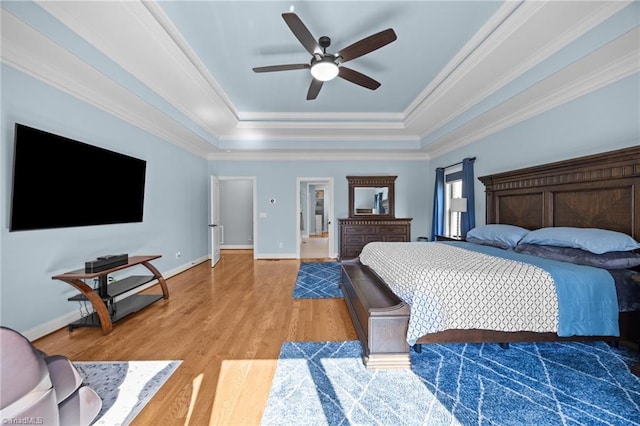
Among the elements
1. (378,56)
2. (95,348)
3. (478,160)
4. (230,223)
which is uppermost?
(378,56)

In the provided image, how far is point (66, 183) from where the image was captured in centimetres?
248

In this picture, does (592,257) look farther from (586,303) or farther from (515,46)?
(515,46)

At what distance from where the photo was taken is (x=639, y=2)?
1.85 metres

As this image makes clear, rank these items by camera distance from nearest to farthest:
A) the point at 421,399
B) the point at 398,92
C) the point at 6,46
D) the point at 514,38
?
1. the point at 421,399
2. the point at 6,46
3. the point at 514,38
4. the point at 398,92

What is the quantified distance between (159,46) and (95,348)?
9.40 ft

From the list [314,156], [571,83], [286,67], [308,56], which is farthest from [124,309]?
[571,83]

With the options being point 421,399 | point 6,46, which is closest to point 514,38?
point 421,399

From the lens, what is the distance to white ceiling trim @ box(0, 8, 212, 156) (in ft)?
6.47

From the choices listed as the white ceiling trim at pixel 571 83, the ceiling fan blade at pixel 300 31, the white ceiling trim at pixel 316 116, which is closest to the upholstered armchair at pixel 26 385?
the ceiling fan blade at pixel 300 31

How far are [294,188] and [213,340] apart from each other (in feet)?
13.7

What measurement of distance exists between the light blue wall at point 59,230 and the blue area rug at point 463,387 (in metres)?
2.38

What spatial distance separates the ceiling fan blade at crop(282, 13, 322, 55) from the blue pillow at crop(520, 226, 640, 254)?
2.87 metres

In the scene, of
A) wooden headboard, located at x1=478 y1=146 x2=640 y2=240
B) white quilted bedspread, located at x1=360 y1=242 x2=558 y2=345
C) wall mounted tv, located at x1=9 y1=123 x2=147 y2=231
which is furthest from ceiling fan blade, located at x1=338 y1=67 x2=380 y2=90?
wall mounted tv, located at x1=9 y1=123 x2=147 y2=231

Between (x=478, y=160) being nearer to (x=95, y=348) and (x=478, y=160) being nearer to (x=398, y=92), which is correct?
(x=398, y=92)
